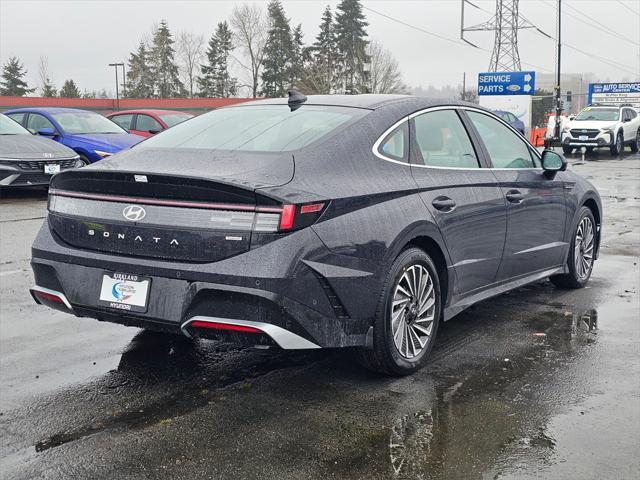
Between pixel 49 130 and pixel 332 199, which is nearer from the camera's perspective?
pixel 332 199

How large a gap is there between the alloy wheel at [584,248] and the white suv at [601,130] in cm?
2430

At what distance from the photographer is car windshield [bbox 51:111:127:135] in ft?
50.9

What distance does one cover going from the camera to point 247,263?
379 centimetres

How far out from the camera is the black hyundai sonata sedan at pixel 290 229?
3.83 m

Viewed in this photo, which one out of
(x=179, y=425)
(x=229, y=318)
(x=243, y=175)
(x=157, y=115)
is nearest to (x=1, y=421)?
(x=179, y=425)

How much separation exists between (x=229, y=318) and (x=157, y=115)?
50.4ft

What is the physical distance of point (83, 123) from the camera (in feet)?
51.7

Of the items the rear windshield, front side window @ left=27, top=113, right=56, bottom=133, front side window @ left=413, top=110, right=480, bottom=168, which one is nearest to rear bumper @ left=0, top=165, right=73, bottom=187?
front side window @ left=27, top=113, right=56, bottom=133

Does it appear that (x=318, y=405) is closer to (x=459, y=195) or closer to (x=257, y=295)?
(x=257, y=295)

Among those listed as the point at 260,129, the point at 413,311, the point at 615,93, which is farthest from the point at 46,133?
A: the point at 615,93

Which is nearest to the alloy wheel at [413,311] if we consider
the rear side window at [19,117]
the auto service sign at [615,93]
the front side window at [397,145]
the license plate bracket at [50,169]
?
the front side window at [397,145]

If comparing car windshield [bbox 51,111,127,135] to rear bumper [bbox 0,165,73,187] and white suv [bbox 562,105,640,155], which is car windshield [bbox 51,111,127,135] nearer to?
rear bumper [bbox 0,165,73,187]

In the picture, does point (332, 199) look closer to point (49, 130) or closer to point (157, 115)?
point (49, 130)

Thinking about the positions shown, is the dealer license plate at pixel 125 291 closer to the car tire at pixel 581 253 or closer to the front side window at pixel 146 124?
the car tire at pixel 581 253
